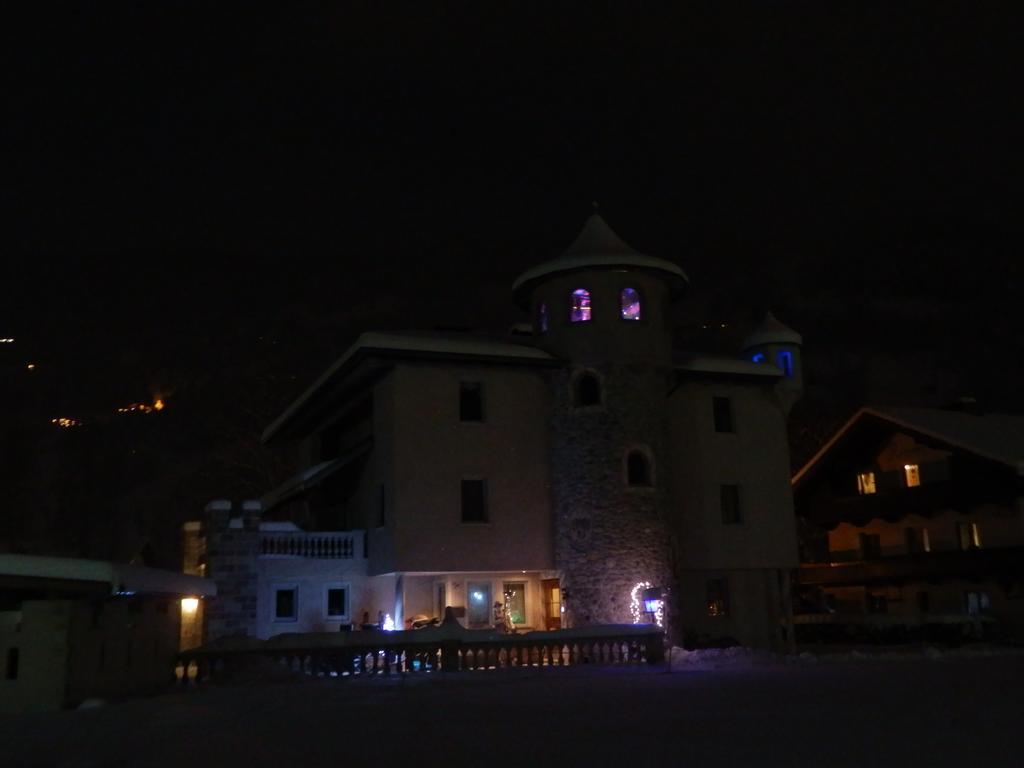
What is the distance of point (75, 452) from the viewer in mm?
77438

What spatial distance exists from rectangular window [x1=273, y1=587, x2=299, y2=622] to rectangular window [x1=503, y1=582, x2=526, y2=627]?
6334mm

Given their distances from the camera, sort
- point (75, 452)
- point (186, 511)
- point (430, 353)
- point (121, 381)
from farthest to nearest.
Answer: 1. point (121, 381)
2. point (75, 452)
3. point (186, 511)
4. point (430, 353)

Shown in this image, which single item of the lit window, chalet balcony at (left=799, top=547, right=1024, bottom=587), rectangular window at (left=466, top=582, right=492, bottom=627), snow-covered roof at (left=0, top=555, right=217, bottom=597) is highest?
the lit window

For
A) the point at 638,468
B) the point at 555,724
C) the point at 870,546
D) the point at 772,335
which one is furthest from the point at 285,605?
the point at 870,546

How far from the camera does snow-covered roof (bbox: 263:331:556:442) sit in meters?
27.6

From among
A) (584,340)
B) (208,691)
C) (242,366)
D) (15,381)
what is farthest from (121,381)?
(208,691)

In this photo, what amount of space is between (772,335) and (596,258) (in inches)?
431

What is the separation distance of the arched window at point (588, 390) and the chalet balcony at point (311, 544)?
8.01m

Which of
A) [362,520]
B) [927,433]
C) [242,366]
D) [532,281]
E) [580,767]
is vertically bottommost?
[580,767]

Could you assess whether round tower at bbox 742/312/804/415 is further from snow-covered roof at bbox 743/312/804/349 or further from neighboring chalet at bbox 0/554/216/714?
neighboring chalet at bbox 0/554/216/714

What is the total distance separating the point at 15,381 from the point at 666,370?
7397 centimetres

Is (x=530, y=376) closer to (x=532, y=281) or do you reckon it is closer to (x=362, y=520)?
(x=532, y=281)

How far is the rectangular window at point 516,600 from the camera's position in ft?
97.7

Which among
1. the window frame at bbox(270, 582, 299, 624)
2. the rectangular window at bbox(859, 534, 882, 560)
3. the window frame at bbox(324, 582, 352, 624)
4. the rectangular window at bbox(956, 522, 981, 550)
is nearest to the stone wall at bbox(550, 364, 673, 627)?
the window frame at bbox(324, 582, 352, 624)
